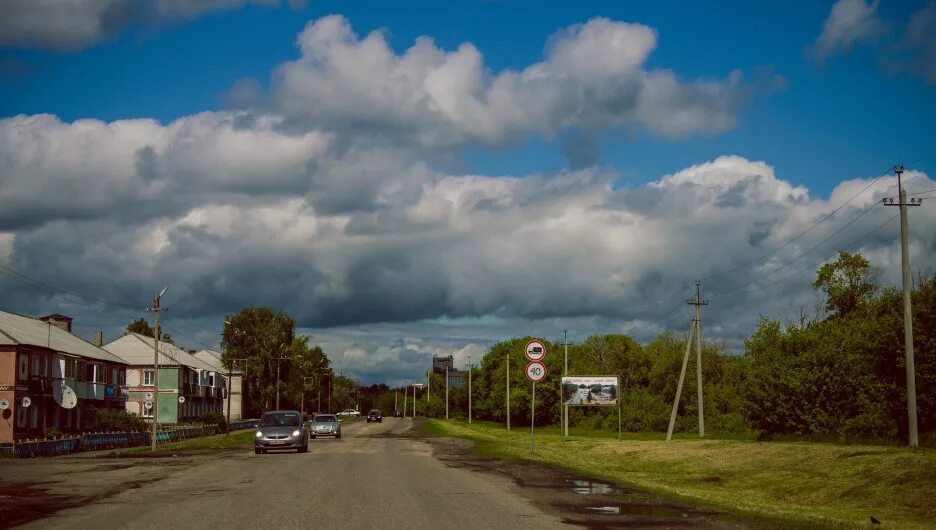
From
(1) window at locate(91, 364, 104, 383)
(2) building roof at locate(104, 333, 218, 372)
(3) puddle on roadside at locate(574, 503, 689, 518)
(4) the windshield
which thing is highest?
(2) building roof at locate(104, 333, 218, 372)

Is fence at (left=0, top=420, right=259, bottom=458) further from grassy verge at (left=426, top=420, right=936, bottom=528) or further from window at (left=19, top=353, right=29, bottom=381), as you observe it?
grassy verge at (left=426, top=420, right=936, bottom=528)

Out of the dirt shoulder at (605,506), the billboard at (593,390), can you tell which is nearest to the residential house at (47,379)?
the billboard at (593,390)

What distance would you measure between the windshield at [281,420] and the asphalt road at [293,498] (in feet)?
31.9

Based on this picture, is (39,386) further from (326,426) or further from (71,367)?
(326,426)

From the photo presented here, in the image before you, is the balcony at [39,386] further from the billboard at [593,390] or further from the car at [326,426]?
the billboard at [593,390]

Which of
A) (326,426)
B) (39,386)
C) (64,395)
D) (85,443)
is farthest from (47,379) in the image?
(326,426)

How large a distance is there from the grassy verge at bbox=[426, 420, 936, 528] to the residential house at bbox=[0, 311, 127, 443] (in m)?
41.9

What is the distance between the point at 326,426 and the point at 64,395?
73.1ft

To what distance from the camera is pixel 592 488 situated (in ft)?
67.1

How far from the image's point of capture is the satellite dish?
67.8 meters

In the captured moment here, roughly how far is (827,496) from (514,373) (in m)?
102

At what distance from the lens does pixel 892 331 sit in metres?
39.1

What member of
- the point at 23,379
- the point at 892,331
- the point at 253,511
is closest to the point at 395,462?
the point at 253,511

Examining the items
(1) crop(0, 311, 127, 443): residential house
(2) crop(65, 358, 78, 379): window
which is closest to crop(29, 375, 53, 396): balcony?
(1) crop(0, 311, 127, 443): residential house
